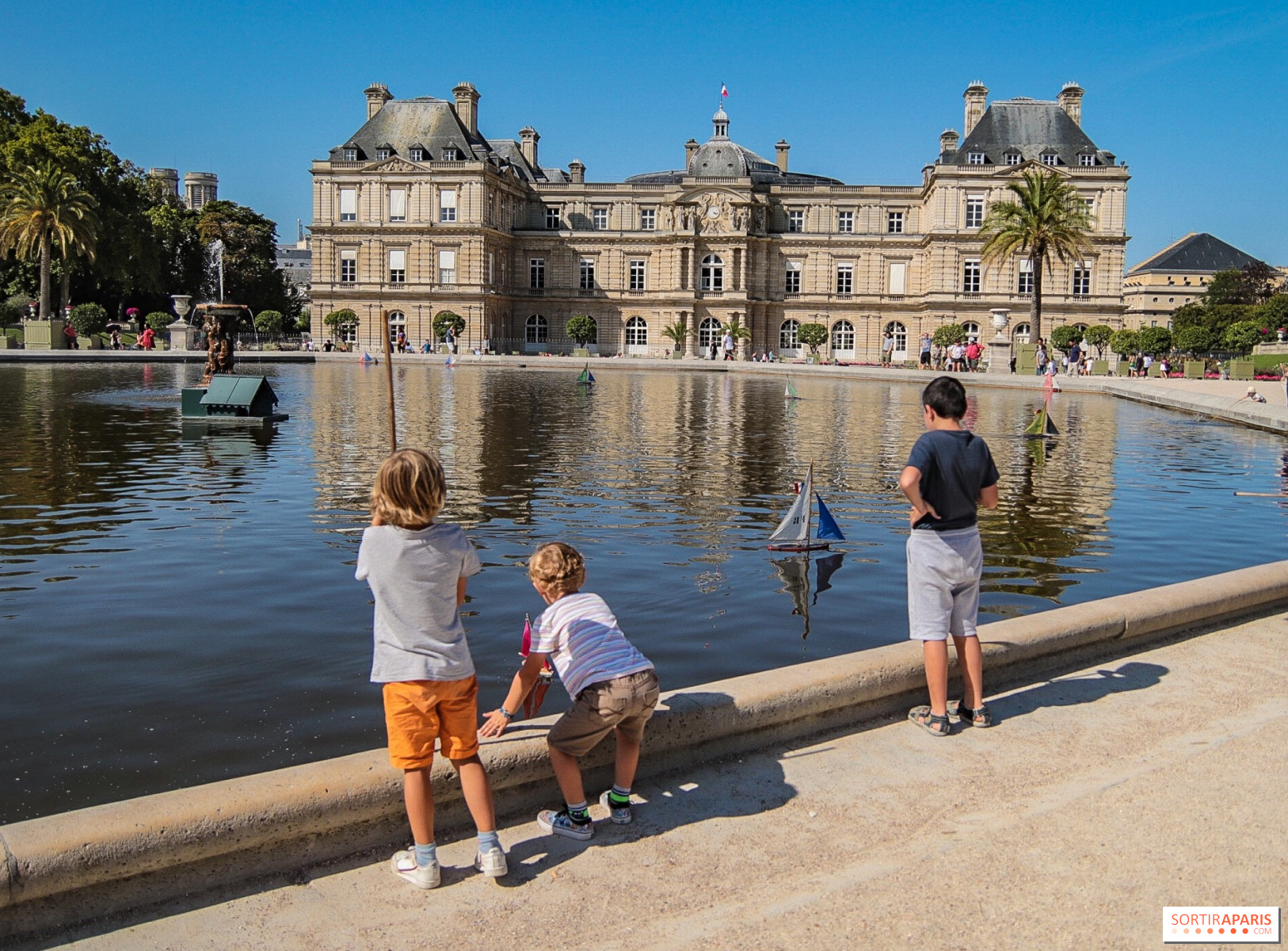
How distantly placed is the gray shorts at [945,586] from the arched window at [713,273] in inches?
2880

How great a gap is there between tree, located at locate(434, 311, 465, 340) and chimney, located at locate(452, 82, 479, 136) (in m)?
14.5

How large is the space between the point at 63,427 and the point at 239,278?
218 feet

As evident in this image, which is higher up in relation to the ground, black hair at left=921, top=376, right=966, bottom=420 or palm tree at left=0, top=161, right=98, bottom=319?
palm tree at left=0, top=161, right=98, bottom=319

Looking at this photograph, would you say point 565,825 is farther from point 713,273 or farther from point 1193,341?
point 713,273

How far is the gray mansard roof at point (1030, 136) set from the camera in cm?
7169

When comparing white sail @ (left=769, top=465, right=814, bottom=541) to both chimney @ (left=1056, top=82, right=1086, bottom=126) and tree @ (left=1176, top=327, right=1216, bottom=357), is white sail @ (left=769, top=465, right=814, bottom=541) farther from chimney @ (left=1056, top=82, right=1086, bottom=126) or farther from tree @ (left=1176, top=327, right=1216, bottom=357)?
chimney @ (left=1056, top=82, right=1086, bottom=126)

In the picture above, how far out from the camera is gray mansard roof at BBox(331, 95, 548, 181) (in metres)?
73.5

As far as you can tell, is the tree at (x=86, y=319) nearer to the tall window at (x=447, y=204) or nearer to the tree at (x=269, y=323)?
the tree at (x=269, y=323)

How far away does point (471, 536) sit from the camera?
11.9 m

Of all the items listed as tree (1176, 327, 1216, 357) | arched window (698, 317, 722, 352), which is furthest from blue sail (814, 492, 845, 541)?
arched window (698, 317, 722, 352)

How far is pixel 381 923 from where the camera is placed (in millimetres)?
4145

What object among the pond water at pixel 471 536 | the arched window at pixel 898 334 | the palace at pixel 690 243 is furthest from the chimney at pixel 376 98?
the pond water at pixel 471 536

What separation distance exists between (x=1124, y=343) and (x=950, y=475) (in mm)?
57741

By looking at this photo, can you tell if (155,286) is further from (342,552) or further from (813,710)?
(813,710)
